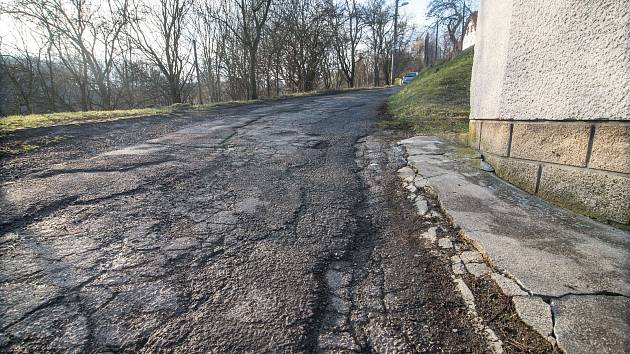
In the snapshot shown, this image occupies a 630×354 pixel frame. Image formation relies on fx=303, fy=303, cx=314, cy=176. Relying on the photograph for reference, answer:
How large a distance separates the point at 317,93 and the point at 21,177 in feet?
43.8

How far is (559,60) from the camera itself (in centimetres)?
215

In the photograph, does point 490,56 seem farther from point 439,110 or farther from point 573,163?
point 439,110

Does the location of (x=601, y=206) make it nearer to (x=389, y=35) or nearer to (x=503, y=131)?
(x=503, y=131)

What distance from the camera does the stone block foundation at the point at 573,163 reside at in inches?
74.5

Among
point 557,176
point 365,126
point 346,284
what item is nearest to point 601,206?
point 557,176

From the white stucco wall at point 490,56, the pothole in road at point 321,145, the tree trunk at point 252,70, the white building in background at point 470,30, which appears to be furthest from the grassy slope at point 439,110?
the white building in background at point 470,30

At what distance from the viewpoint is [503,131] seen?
9.05 feet

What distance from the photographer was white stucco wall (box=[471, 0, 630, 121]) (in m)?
1.83

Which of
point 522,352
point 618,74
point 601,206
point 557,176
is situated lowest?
point 522,352

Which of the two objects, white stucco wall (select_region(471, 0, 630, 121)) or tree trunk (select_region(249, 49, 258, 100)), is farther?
tree trunk (select_region(249, 49, 258, 100))

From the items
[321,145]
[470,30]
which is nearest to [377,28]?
[470,30]

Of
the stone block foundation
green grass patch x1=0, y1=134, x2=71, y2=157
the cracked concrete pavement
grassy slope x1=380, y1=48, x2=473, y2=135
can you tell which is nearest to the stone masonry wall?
the stone block foundation

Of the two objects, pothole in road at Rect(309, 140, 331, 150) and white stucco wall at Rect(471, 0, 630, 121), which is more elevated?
white stucco wall at Rect(471, 0, 630, 121)

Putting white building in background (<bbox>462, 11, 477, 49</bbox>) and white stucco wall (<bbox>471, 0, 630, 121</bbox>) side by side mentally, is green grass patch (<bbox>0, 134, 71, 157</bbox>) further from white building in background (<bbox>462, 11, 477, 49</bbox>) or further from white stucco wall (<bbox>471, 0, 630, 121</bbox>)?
white building in background (<bbox>462, 11, 477, 49</bbox>)
